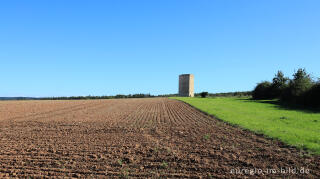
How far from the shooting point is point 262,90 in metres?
53.5

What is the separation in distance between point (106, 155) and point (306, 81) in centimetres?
4029

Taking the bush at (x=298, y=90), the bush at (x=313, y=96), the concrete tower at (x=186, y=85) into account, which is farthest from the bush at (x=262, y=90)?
the concrete tower at (x=186, y=85)

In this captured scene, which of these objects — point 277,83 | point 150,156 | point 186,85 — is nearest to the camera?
point 150,156

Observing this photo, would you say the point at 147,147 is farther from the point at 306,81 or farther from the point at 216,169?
the point at 306,81

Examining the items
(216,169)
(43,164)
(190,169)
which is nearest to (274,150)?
(216,169)

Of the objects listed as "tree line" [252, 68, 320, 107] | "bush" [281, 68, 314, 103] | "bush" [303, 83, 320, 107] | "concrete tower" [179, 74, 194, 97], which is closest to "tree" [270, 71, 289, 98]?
"tree line" [252, 68, 320, 107]

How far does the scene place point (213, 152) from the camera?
326 inches

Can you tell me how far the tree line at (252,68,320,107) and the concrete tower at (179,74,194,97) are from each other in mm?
39743

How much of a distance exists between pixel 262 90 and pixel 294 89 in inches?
648

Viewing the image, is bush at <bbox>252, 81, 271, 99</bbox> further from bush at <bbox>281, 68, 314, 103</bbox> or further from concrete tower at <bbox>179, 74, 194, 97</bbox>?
concrete tower at <bbox>179, 74, 194, 97</bbox>

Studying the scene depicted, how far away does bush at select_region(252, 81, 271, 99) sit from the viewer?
52.8 meters

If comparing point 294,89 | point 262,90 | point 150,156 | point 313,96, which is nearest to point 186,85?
point 262,90

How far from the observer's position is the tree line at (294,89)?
31344mm

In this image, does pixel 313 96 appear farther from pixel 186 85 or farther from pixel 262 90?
pixel 186 85
